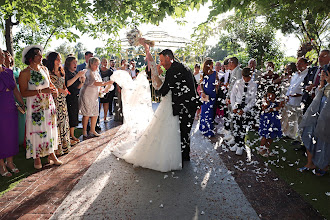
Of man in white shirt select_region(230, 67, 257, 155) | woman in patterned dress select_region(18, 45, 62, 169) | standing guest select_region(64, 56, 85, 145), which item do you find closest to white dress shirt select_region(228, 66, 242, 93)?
man in white shirt select_region(230, 67, 257, 155)

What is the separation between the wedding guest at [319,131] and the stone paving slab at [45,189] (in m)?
4.55

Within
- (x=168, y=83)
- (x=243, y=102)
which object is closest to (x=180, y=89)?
(x=168, y=83)

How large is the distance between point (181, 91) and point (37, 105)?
2.81m

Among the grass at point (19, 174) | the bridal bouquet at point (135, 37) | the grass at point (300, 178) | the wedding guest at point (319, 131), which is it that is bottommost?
the grass at point (300, 178)

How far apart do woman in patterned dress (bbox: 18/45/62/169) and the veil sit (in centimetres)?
157

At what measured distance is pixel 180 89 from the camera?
14.5ft

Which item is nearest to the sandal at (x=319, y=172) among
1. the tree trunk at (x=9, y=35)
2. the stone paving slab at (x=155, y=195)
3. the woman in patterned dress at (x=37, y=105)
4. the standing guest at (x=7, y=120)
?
the stone paving slab at (x=155, y=195)

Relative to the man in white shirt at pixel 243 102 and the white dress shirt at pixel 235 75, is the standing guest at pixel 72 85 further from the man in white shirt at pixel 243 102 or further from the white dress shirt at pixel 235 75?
the white dress shirt at pixel 235 75

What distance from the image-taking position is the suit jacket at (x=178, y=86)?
14.4 ft

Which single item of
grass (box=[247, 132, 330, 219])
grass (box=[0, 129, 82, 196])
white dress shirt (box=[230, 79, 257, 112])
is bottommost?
grass (box=[247, 132, 330, 219])

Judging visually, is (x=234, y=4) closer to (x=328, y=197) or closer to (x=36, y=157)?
(x=328, y=197)

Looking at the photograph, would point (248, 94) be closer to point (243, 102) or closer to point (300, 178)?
point (243, 102)

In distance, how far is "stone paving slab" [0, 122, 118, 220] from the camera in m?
3.13

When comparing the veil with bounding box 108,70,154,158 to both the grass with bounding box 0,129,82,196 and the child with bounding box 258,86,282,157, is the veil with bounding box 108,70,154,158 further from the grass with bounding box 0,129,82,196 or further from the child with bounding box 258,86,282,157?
the child with bounding box 258,86,282,157
